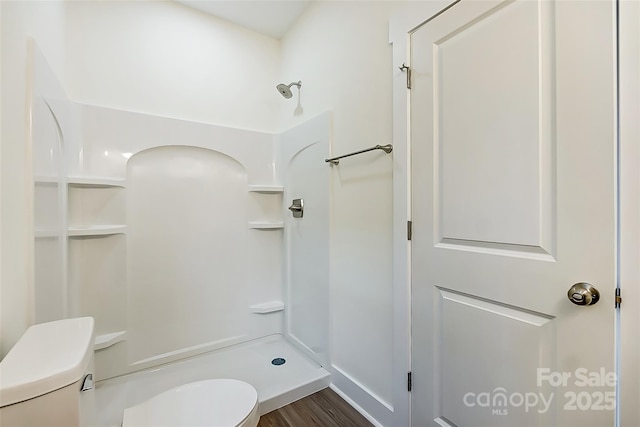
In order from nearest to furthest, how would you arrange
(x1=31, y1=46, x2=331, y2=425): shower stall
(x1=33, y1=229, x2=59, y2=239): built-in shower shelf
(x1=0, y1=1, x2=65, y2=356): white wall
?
(x1=0, y1=1, x2=65, y2=356): white wall
(x1=33, y1=229, x2=59, y2=239): built-in shower shelf
(x1=31, y1=46, x2=331, y2=425): shower stall

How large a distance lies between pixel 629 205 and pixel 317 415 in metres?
1.67

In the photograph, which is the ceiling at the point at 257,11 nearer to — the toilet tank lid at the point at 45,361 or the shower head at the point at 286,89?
the shower head at the point at 286,89

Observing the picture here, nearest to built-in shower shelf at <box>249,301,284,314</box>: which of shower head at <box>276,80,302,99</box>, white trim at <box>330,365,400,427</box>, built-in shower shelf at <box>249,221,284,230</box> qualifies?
built-in shower shelf at <box>249,221,284,230</box>

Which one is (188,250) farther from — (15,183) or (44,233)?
(15,183)

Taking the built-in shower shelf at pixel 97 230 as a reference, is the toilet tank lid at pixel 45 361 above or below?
below

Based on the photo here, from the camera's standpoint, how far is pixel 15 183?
94 cm

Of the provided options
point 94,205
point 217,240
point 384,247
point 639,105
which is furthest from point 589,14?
point 94,205

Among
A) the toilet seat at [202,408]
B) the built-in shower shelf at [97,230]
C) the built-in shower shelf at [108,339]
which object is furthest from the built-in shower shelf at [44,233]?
the toilet seat at [202,408]

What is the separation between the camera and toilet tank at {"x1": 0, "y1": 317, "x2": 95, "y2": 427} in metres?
0.65

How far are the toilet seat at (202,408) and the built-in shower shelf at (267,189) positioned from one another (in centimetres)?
140

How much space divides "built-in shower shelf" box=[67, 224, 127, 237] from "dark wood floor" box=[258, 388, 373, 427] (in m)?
1.47

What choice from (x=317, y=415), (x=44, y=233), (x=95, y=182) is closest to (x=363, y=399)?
(x=317, y=415)

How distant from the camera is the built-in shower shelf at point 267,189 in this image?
237 centimetres

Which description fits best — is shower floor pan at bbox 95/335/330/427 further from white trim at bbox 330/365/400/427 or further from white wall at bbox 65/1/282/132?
white wall at bbox 65/1/282/132
